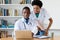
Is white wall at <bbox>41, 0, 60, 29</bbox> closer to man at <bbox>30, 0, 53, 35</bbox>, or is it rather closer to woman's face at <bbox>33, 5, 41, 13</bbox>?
man at <bbox>30, 0, 53, 35</bbox>

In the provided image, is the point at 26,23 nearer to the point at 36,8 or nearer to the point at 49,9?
the point at 36,8

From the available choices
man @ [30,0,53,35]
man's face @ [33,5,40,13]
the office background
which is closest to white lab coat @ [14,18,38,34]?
man @ [30,0,53,35]

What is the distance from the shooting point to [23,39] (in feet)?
8.25

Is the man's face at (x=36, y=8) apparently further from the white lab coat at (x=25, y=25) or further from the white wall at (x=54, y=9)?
the white wall at (x=54, y=9)

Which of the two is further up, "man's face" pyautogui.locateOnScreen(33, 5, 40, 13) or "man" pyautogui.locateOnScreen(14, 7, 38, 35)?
"man's face" pyautogui.locateOnScreen(33, 5, 40, 13)

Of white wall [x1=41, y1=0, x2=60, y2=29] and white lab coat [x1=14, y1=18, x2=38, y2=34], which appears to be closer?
white lab coat [x1=14, y1=18, x2=38, y2=34]

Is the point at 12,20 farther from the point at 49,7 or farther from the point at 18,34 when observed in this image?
the point at 18,34

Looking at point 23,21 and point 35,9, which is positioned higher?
point 35,9

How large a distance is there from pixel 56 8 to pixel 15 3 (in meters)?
1.13

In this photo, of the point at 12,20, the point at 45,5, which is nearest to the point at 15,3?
the point at 12,20

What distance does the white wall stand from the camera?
4.29 m

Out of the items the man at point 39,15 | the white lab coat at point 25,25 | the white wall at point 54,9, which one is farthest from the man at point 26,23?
the white wall at point 54,9

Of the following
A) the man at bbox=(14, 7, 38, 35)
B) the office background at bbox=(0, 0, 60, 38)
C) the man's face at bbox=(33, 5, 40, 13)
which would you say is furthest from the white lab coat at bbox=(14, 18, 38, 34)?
the office background at bbox=(0, 0, 60, 38)

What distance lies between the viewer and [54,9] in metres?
4.32
